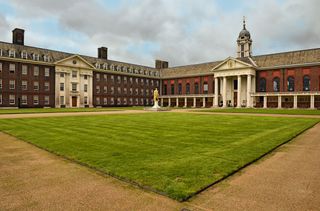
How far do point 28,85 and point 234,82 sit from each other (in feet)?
171

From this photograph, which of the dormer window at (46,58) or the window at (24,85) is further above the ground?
the dormer window at (46,58)

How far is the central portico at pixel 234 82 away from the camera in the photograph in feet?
194

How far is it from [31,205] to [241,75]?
61561 millimetres

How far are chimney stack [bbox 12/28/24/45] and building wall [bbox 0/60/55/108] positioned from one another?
6044mm

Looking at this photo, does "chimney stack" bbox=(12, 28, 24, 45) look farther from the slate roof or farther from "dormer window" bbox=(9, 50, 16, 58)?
the slate roof

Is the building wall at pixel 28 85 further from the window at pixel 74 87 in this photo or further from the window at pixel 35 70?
the window at pixel 74 87

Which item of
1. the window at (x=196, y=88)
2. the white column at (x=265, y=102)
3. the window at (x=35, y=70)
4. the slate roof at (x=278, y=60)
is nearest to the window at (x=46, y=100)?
the window at (x=35, y=70)

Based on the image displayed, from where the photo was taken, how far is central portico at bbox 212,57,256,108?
59031 millimetres

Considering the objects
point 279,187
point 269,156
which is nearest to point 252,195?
point 279,187

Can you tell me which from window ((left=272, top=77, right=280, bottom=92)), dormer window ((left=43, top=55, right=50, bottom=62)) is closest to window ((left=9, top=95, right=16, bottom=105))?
dormer window ((left=43, top=55, right=50, bottom=62))

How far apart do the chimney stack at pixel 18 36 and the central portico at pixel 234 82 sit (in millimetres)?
48356

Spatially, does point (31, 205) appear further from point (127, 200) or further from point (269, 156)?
point (269, 156)

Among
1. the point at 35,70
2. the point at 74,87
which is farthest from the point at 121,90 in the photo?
the point at 35,70

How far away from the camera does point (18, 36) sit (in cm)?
5353
